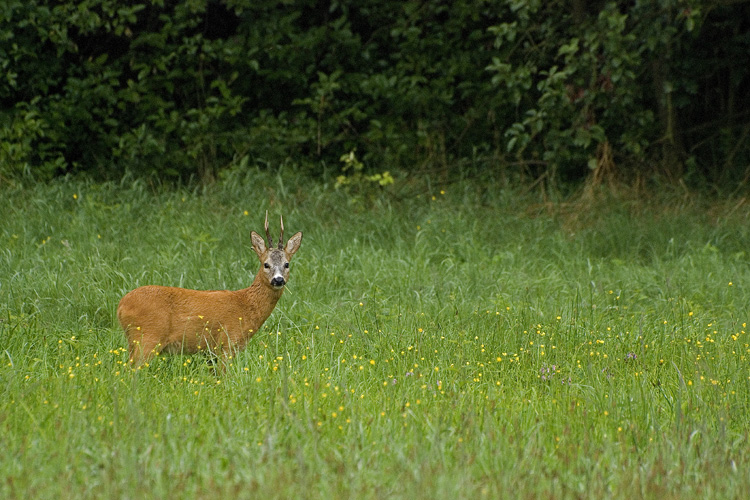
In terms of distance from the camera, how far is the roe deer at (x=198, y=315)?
4.56 m

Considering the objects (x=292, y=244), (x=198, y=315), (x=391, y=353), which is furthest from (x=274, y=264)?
(x=391, y=353)

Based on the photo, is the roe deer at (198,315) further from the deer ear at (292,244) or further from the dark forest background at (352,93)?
the dark forest background at (352,93)

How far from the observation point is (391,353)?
4.77 metres

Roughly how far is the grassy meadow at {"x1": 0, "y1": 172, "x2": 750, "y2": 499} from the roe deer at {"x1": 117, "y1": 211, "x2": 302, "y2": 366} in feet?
0.41

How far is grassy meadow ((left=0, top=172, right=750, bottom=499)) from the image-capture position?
10.2 ft

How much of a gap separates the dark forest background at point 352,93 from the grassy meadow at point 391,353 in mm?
936

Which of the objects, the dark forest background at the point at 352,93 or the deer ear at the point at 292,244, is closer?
the deer ear at the point at 292,244

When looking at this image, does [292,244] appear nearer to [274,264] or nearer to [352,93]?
[274,264]

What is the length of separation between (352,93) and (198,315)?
6.75 metres

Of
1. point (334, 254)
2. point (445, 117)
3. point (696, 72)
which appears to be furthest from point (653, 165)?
point (334, 254)

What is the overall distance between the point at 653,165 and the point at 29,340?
662 cm

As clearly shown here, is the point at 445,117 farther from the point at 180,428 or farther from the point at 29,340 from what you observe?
the point at 180,428

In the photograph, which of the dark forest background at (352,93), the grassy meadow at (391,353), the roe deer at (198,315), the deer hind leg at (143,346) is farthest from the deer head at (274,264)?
the dark forest background at (352,93)

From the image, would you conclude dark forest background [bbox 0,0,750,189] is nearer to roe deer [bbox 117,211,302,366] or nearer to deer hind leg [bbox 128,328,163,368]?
roe deer [bbox 117,211,302,366]
